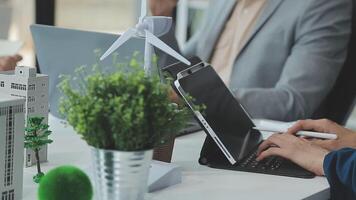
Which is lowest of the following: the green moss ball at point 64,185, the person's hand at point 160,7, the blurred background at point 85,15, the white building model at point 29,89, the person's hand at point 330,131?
the blurred background at point 85,15

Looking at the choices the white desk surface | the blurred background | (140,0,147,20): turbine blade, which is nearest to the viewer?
the white desk surface

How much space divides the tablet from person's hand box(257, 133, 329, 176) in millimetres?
53

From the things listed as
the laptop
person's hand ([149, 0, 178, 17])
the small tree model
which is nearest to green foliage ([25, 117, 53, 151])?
the small tree model

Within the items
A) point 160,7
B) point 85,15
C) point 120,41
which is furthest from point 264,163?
point 85,15

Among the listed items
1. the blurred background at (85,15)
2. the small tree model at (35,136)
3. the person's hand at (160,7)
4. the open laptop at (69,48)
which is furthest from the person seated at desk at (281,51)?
the blurred background at (85,15)

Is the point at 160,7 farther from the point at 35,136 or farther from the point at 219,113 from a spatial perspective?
the point at 35,136

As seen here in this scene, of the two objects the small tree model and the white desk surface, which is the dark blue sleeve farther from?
the small tree model

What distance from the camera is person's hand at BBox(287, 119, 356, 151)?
156 cm

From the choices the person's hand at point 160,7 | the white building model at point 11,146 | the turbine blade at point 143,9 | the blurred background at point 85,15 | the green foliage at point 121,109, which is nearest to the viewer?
the green foliage at point 121,109

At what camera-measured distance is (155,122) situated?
998 mm

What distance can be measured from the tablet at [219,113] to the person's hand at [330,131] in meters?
0.11

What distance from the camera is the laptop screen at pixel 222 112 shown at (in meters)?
1.44

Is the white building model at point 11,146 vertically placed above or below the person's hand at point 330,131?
above

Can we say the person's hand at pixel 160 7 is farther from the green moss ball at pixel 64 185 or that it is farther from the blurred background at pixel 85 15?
the green moss ball at pixel 64 185
